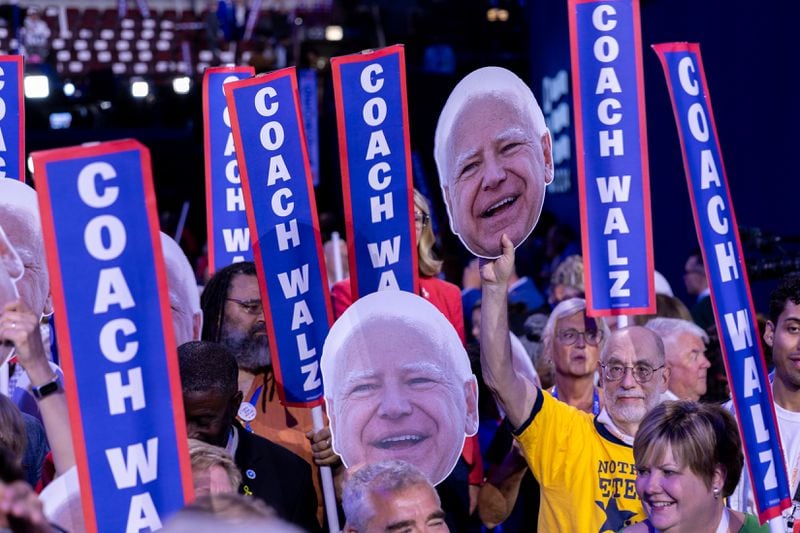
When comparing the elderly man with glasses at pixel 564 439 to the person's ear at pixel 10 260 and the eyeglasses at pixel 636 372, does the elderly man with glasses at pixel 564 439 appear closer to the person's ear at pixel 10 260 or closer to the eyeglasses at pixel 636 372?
the eyeglasses at pixel 636 372

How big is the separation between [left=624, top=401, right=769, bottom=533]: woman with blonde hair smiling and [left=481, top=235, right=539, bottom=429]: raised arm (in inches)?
15.7

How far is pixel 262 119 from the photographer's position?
4.25 meters

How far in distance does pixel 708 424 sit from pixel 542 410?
0.51 meters

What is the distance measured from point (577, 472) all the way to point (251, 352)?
1.34 metres

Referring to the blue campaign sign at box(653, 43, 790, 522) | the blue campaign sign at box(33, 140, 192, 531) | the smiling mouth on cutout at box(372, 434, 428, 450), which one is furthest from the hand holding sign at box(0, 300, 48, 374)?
the blue campaign sign at box(653, 43, 790, 522)

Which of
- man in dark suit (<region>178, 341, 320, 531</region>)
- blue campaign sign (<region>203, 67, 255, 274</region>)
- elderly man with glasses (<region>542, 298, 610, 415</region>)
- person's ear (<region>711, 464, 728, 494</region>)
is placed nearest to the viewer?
person's ear (<region>711, 464, 728, 494</region>)

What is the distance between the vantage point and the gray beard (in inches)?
177

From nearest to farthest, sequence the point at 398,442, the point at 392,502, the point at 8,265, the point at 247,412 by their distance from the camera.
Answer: the point at 392,502, the point at 8,265, the point at 398,442, the point at 247,412

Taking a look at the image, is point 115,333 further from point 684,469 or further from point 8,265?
point 684,469

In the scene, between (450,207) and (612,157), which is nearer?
(450,207)

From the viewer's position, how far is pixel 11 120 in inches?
180

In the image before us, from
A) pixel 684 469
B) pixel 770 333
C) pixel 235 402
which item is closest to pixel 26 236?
pixel 235 402

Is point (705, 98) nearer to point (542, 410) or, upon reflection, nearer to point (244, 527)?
point (542, 410)

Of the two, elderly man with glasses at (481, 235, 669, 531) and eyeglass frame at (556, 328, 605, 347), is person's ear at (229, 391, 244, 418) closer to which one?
elderly man with glasses at (481, 235, 669, 531)
